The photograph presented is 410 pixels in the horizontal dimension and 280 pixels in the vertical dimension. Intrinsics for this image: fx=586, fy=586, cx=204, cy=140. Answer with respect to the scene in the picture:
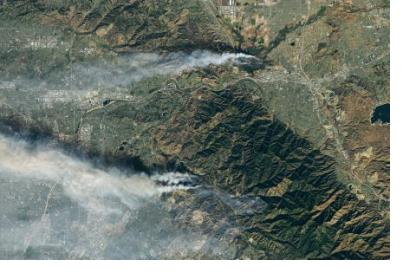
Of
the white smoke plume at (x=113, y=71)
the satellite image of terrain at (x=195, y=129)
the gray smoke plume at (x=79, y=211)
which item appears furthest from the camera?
the white smoke plume at (x=113, y=71)

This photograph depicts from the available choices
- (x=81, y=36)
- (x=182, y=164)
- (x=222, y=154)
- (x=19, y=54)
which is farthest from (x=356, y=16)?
(x=19, y=54)

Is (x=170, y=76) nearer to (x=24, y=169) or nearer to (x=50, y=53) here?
(x=50, y=53)

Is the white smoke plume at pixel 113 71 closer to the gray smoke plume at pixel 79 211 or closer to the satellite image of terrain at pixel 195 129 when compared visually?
the satellite image of terrain at pixel 195 129

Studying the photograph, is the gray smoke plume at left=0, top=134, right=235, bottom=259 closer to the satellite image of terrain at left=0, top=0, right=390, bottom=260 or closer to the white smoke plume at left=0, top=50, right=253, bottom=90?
the satellite image of terrain at left=0, top=0, right=390, bottom=260

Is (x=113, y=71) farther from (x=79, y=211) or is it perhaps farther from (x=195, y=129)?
(x=79, y=211)

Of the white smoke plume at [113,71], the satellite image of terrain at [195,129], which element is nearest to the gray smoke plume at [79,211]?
the satellite image of terrain at [195,129]

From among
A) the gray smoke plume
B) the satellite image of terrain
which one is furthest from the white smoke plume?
the gray smoke plume

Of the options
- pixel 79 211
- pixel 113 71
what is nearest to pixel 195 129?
pixel 113 71

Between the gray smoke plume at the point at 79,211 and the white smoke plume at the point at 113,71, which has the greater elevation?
the white smoke plume at the point at 113,71

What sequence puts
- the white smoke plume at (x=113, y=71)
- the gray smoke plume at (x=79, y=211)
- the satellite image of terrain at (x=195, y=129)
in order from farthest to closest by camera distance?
the white smoke plume at (x=113, y=71)
the satellite image of terrain at (x=195, y=129)
the gray smoke plume at (x=79, y=211)
